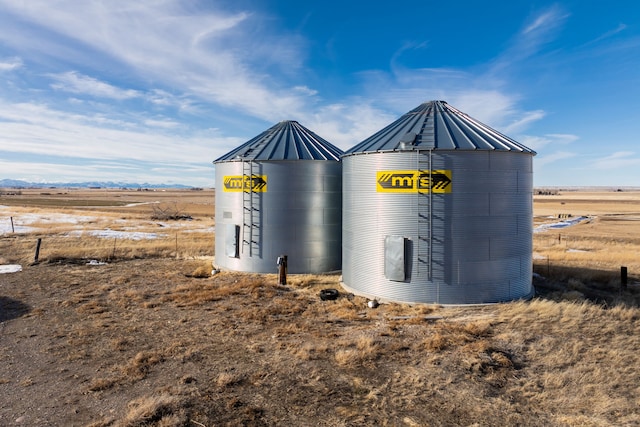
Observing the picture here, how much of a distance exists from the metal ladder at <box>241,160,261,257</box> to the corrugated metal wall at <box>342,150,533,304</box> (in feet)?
24.5

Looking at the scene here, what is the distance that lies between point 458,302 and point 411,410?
8.23 meters

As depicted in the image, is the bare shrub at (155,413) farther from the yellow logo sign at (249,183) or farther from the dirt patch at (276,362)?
the yellow logo sign at (249,183)

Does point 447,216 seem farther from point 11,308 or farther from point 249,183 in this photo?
point 11,308

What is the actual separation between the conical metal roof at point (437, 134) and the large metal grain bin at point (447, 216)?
0.19 ft

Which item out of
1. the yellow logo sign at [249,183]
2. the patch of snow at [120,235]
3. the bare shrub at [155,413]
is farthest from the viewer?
the patch of snow at [120,235]

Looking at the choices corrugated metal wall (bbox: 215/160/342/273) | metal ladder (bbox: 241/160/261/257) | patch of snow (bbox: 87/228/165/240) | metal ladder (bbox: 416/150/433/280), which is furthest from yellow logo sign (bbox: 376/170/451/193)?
patch of snow (bbox: 87/228/165/240)

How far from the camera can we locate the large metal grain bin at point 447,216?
16.3m

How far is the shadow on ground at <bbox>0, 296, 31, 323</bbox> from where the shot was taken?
1554cm

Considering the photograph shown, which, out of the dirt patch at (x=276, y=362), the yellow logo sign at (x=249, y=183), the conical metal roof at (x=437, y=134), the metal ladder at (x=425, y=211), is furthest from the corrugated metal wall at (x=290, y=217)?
the metal ladder at (x=425, y=211)

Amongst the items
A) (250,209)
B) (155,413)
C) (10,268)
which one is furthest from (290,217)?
(10,268)

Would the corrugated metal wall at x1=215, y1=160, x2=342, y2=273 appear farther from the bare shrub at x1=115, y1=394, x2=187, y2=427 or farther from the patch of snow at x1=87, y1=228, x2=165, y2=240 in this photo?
the patch of snow at x1=87, y1=228, x2=165, y2=240

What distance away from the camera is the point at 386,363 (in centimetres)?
1148

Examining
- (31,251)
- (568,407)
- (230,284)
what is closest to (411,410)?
(568,407)

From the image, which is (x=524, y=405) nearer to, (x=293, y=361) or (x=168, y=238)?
(x=293, y=361)
